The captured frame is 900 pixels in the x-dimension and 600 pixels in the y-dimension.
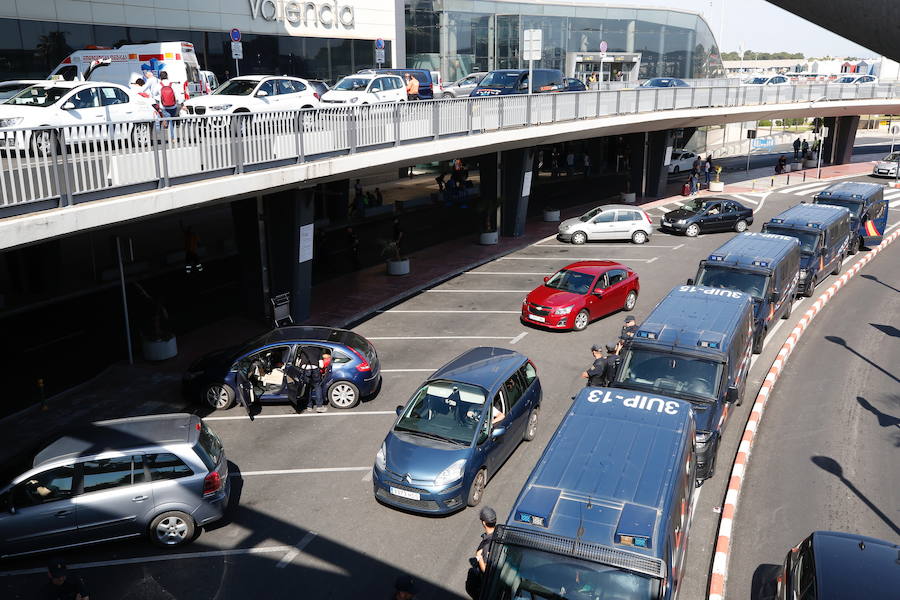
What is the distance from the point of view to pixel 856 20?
1749 millimetres

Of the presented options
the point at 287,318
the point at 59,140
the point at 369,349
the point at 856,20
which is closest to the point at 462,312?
the point at 287,318

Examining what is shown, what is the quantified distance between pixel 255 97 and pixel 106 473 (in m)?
13.6

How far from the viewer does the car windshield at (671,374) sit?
506 inches

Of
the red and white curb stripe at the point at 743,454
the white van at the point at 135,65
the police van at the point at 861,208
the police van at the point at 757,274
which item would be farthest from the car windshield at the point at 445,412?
the police van at the point at 861,208

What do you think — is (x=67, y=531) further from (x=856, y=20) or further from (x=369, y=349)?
(x=856, y=20)

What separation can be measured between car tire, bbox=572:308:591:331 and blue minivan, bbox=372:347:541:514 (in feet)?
22.0

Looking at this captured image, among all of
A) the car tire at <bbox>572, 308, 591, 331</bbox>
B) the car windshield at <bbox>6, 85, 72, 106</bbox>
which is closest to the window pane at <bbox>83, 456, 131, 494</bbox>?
the car windshield at <bbox>6, 85, 72, 106</bbox>

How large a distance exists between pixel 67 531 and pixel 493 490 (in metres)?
6.25

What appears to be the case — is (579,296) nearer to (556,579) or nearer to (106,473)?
(106,473)

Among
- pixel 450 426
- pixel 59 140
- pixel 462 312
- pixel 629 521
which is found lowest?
pixel 462 312

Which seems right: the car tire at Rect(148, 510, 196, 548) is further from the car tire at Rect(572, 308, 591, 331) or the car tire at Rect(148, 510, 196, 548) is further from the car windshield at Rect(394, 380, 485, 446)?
the car tire at Rect(572, 308, 591, 331)

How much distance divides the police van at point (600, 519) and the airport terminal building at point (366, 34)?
1287 inches

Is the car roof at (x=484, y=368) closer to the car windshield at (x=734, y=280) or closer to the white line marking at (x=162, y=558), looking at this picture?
the white line marking at (x=162, y=558)

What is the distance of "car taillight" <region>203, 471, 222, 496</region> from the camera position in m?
10.9
